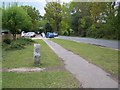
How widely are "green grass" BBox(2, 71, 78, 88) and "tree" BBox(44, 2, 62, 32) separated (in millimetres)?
76631

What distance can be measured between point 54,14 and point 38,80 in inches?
3351

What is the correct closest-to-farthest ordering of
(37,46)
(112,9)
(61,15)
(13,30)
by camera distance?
(37,46)
(13,30)
(112,9)
(61,15)

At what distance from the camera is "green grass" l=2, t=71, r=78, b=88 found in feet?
26.2

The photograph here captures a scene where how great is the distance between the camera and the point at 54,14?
9306 cm

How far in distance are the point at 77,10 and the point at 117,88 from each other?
229 ft

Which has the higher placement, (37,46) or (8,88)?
(37,46)

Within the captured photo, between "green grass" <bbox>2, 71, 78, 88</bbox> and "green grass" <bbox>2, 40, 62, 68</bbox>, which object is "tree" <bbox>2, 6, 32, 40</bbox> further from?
"green grass" <bbox>2, 71, 78, 88</bbox>

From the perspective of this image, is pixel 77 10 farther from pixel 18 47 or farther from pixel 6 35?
pixel 18 47

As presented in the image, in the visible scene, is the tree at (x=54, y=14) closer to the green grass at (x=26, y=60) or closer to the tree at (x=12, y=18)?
the tree at (x=12, y=18)

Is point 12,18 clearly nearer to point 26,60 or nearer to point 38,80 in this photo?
point 26,60

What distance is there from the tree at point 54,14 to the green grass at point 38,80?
251 feet

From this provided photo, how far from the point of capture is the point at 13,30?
33.7 m

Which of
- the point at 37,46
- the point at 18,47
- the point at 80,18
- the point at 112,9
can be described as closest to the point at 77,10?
the point at 80,18

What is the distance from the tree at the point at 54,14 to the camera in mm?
87287
